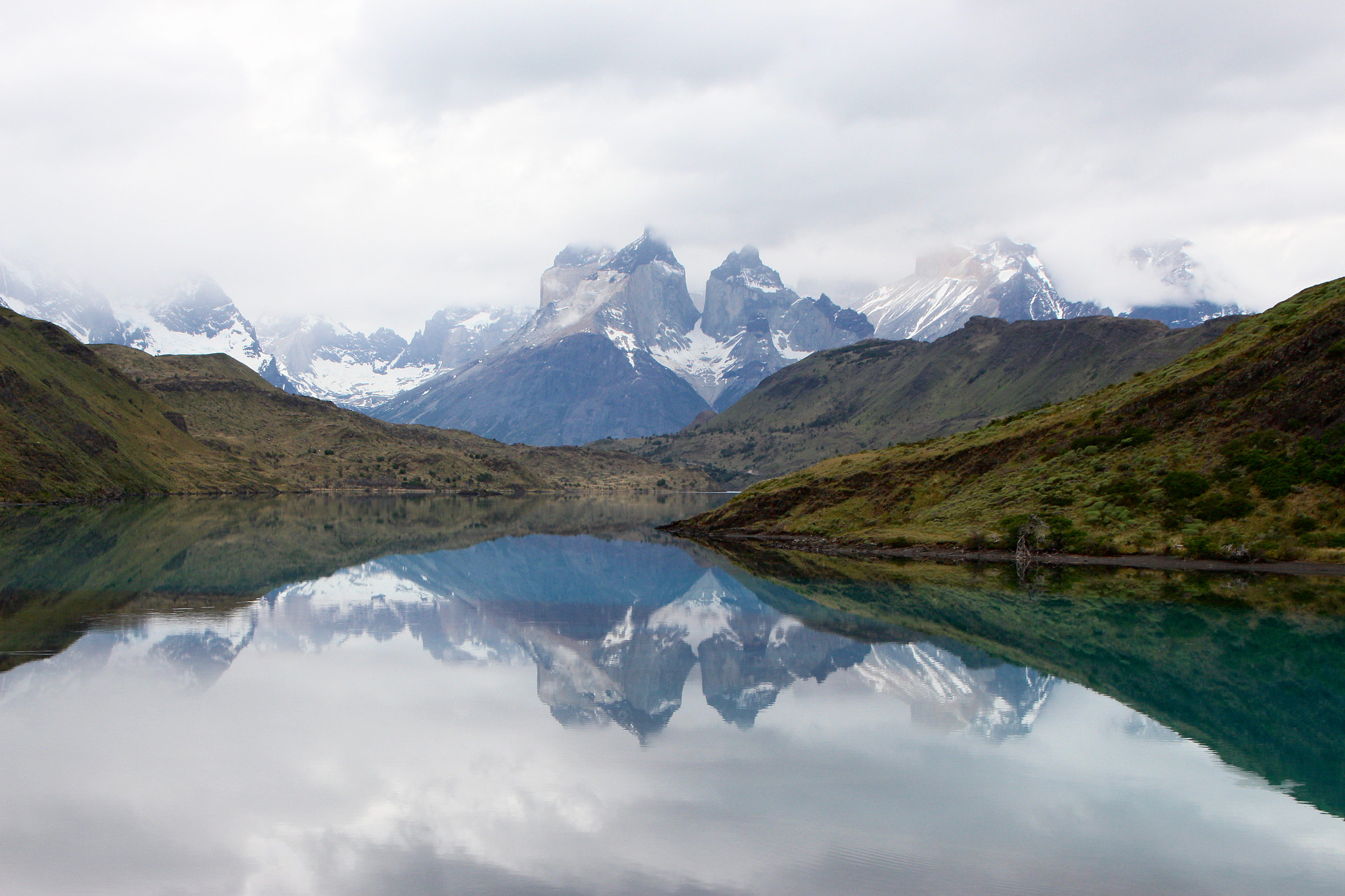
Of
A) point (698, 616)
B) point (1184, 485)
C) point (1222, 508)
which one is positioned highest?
point (1184, 485)

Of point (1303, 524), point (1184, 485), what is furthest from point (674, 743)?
point (1184, 485)

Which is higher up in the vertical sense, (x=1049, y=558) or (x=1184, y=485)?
(x=1184, y=485)

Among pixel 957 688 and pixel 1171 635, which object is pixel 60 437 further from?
pixel 1171 635

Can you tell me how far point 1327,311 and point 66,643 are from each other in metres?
93.9

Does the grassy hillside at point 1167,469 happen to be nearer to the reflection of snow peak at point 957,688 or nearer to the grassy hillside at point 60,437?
the reflection of snow peak at point 957,688

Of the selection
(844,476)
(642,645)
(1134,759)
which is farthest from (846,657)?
(844,476)

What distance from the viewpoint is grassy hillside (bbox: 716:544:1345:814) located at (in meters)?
25.9

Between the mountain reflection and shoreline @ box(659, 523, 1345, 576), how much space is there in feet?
75.0

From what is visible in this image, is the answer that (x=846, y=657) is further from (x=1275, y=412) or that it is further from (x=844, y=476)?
(x=844, y=476)

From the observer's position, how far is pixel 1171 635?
41062 millimetres

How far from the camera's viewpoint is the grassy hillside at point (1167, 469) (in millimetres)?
67938

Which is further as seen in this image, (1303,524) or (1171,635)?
(1303,524)

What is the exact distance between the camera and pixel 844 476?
10194 cm

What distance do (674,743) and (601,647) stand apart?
1586 centimetres
